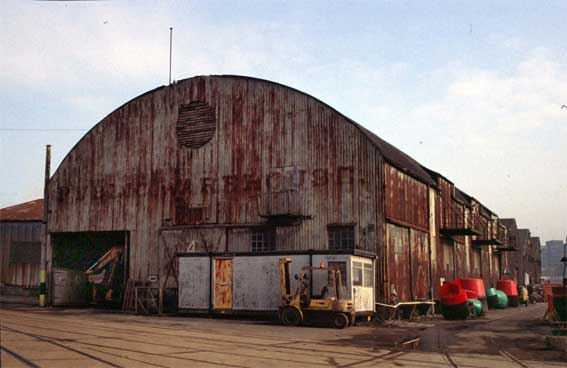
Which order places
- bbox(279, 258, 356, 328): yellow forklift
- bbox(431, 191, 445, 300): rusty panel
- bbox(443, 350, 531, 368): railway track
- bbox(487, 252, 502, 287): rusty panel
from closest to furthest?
bbox(443, 350, 531, 368): railway track
bbox(279, 258, 356, 328): yellow forklift
bbox(431, 191, 445, 300): rusty panel
bbox(487, 252, 502, 287): rusty panel

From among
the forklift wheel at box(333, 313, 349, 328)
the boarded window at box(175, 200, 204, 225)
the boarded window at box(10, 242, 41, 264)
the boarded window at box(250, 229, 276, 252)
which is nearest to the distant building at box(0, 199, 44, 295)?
the boarded window at box(10, 242, 41, 264)

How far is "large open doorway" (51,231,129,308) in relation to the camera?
1375 inches

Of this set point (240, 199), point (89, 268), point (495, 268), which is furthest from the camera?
point (495, 268)

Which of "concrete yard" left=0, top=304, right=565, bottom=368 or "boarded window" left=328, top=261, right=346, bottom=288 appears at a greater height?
"boarded window" left=328, top=261, right=346, bottom=288

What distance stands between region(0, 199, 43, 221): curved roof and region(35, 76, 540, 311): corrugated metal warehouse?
7470mm

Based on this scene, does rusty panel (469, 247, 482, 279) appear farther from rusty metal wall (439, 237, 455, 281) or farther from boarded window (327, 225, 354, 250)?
boarded window (327, 225, 354, 250)

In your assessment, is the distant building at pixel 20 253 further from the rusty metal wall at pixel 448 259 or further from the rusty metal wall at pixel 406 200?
the rusty metal wall at pixel 448 259

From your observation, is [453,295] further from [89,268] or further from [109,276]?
[89,268]

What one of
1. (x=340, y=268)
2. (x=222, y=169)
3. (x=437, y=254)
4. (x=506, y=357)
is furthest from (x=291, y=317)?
(x=437, y=254)

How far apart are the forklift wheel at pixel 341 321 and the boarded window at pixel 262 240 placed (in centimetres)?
826

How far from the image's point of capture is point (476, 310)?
106 ft

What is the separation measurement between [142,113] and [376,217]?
1630cm

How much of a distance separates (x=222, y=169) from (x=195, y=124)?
11.2 ft

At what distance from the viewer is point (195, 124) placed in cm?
3419
